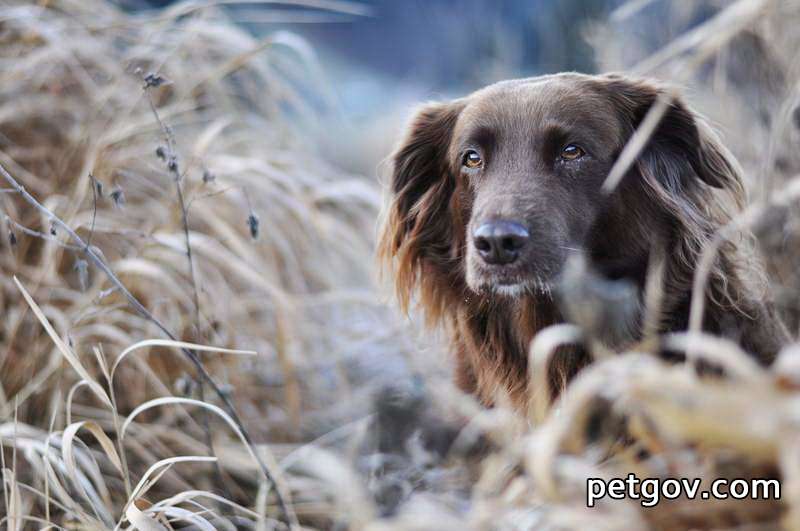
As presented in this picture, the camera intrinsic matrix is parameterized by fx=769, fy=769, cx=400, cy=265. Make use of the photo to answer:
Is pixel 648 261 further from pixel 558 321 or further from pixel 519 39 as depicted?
pixel 519 39

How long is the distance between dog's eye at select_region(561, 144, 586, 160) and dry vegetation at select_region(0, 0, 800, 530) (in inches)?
15.2

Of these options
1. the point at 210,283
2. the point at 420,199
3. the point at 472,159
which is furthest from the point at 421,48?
the point at 472,159

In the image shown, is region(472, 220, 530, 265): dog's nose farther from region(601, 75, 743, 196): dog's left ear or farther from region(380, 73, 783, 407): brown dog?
region(601, 75, 743, 196): dog's left ear

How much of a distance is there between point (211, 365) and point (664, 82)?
198cm

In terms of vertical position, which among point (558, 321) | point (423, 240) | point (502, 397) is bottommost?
point (502, 397)

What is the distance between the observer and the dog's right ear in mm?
2639

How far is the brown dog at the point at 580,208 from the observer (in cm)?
209

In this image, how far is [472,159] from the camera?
2422 millimetres

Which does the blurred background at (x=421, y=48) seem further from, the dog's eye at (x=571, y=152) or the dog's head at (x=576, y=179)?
the dog's eye at (x=571, y=152)

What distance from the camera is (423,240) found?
2.67m

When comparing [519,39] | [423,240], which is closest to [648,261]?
[423,240]

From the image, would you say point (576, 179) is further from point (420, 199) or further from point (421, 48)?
point (421, 48)

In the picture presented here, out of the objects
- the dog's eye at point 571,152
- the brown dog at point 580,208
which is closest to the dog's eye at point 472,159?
the brown dog at point 580,208

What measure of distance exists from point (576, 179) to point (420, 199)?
69 centimetres
